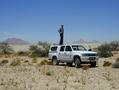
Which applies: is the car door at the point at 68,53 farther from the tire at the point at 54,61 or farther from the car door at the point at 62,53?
the tire at the point at 54,61

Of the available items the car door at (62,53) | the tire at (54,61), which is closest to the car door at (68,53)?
the car door at (62,53)

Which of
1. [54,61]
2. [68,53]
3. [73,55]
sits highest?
[68,53]

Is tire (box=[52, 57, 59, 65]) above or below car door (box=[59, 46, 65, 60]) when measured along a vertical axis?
below

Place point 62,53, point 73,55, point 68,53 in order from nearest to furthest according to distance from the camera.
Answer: point 73,55, point 68,53, point 62,53

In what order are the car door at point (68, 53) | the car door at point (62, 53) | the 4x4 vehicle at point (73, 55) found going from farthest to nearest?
the car door at point (62, 53) < the car door at point (68, 53) < the 4x4 vehicle at point (73, 55)

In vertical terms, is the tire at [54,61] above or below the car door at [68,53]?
below

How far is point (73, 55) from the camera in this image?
16.3m

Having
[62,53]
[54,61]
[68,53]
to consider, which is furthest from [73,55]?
[54,61]

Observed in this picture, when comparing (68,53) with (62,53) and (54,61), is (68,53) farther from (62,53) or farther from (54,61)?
(54,61)

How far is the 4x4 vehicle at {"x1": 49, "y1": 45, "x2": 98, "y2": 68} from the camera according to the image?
1560 centimetres

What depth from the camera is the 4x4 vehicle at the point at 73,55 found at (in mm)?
15596

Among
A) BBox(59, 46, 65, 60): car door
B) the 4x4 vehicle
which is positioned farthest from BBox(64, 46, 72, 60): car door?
BBox(59, 46, 65, 60): car door

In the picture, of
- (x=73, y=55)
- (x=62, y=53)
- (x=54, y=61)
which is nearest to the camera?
(x=73, y=55)

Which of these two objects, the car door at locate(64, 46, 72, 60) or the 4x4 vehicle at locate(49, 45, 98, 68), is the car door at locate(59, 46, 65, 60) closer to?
the 4x4 vehicle at locate(49, 45, 98, 68)
